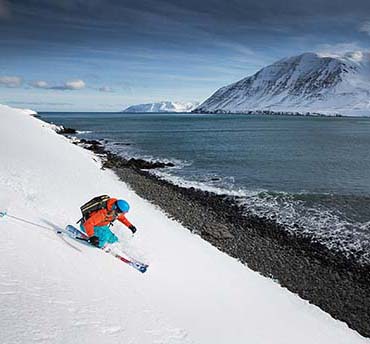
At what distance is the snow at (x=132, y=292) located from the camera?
5723 mm

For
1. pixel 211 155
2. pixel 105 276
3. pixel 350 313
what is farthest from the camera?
pixel 211 155

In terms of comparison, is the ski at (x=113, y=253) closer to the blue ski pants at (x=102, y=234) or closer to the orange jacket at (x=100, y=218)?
the blue ski pants at (x=102, y=234)

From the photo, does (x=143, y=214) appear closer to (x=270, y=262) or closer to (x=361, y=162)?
(x=270, y=262)

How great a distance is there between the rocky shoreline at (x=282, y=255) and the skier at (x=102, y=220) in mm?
6943

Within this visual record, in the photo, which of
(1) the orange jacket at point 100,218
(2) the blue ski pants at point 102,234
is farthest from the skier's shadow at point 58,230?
(2) the blue ski pants at point 102,234

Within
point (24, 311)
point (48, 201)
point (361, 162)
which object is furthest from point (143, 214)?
point (361, 162)

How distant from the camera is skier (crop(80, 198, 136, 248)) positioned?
29.4ft

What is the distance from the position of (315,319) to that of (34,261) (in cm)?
818

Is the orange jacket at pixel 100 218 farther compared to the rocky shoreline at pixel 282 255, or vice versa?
the rocky shoreline at pixel 282 255

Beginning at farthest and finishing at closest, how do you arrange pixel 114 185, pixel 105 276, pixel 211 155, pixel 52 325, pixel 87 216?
pixel 211 155 < pixel 114 185 < pixel 87 216 < pixel 105 276 < pixel 52 325

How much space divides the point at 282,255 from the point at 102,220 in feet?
30.9

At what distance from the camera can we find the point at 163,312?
7316 mm

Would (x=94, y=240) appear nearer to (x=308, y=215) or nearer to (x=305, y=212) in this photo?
(x=308, y=215)

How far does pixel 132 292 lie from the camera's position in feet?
25.8
